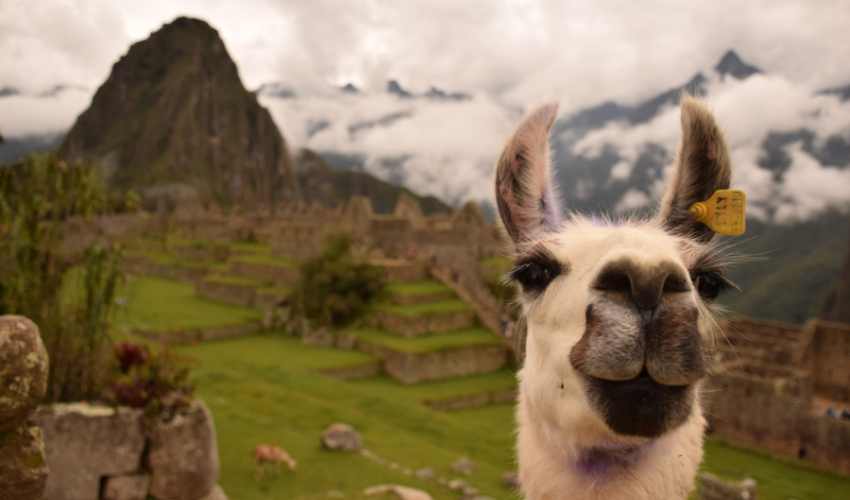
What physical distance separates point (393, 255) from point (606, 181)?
2926cm

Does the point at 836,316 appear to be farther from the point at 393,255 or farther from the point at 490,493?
the point at 490,493

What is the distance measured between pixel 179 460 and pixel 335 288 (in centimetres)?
1917

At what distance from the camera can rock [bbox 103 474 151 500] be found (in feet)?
20.8

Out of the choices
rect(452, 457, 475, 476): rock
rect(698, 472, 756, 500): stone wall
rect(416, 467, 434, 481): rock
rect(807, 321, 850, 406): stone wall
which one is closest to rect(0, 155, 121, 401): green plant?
rect(416, 467, 434, 481): rock

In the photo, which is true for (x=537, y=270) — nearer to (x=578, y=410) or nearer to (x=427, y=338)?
(x=578, y=410)

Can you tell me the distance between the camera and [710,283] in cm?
159

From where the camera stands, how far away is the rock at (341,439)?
29.9ft

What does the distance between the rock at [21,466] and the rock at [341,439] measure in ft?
18.5

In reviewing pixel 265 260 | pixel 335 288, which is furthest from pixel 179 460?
pixel 265 260

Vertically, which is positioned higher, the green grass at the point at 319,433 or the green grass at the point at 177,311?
the green grass at the point at 177,311

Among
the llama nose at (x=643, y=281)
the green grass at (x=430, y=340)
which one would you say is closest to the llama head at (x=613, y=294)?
the llama nose at (x=643, y=281)

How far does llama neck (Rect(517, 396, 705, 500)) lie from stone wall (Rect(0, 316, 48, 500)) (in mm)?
3271

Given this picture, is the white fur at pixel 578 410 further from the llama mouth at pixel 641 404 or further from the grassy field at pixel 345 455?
the grassy field at pixel 345 455

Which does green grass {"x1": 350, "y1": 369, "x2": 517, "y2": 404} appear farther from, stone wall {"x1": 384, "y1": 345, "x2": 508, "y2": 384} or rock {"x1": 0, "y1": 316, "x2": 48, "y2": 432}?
rock {"x1": 0, "y1": 316, "x2": 48, "y2": 432}
